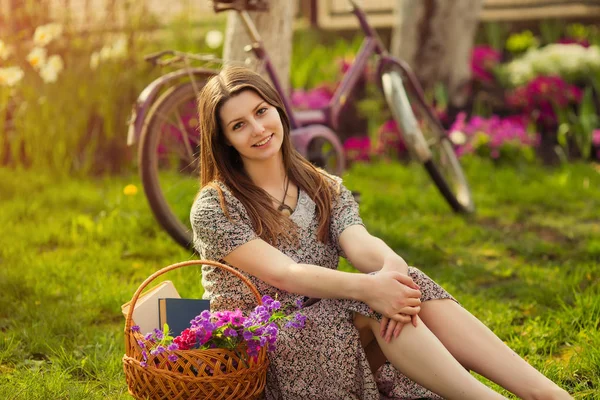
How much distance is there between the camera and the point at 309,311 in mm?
2496

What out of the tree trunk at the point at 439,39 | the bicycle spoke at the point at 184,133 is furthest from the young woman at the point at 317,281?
the tree trunk at the point at 439,39

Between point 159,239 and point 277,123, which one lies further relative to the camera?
point 159,239

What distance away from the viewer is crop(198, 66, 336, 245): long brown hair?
2.62 metres

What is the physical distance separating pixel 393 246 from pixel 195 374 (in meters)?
2.10

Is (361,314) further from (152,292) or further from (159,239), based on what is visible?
(159,239)

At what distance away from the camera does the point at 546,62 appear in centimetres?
691

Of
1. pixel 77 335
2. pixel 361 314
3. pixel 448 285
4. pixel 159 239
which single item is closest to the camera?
pixel 361 314

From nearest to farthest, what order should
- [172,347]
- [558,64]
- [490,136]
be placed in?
[172,347] → [490,136] → [558,64]

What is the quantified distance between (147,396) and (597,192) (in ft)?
11.8

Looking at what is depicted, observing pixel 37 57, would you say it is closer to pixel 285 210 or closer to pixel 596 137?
pixel 285 210

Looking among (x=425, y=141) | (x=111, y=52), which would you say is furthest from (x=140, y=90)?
(x=425, y=141)

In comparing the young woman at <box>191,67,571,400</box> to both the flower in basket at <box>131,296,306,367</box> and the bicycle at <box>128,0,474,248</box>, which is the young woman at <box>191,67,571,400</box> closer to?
the flower in basket at <box>131,296,306,367</box>

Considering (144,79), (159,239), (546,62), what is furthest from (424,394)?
(546,62)

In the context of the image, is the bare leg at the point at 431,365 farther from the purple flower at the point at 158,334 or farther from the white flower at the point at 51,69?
the white flower at the point at 51,69
